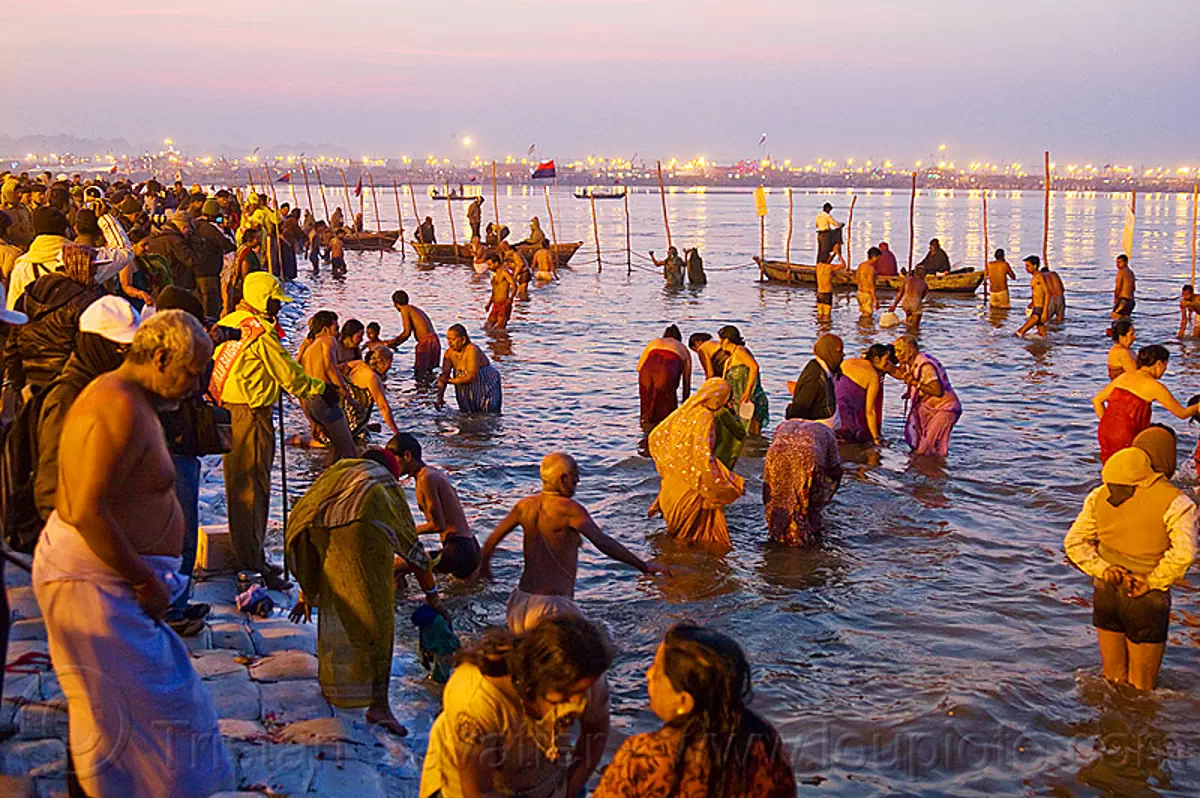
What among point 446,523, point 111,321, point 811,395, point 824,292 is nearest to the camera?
point 111,321

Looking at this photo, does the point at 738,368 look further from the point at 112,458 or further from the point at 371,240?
the point at 371,240

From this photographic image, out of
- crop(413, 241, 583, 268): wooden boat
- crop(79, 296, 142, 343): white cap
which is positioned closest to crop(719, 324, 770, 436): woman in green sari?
crop(79, 296, 142, 343): white cap

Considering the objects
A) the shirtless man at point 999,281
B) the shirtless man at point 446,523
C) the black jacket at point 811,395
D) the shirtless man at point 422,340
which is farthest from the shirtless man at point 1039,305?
the shirtless man at point 446,523

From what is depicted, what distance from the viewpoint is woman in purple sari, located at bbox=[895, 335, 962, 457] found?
10836 mm

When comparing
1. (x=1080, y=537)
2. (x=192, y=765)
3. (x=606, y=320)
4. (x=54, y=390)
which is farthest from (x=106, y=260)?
(x=606, y=320)

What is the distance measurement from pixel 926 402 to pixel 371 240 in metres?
32.6

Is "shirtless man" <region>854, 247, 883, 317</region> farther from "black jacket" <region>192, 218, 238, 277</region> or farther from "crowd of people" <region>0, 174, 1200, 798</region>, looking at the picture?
"black jacket" <region>192, 218, 238, 277</region>

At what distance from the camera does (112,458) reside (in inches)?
126

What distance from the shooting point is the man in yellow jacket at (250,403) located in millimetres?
6242

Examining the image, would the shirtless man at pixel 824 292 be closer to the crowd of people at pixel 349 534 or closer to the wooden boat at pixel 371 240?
the crowd of people at pixel 349 534

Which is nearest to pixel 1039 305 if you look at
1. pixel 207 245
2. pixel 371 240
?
pixel 207 245

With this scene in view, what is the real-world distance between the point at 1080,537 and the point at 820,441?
8.52 feet

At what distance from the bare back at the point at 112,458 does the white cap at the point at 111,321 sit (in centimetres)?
62

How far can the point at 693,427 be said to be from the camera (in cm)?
789
